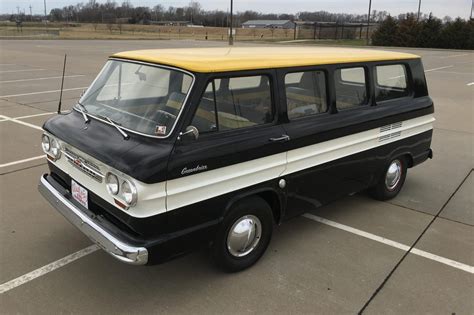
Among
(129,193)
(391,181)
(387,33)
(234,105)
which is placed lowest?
(391,181)

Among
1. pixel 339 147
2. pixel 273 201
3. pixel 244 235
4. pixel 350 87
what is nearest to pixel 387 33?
pixel 350 87

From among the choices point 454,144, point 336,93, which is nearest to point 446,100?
point 454,144

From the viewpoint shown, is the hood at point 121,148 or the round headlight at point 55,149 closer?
the hood at point 121,148

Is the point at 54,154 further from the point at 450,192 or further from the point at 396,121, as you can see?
the point at 450,192

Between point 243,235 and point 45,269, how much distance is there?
64.8 inches

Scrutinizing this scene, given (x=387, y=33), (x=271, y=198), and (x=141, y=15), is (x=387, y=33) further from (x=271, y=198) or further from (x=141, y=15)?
(x=141, y=15)

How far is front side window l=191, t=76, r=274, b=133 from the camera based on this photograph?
307 cm

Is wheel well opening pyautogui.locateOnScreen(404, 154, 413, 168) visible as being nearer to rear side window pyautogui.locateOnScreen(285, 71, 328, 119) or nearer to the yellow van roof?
the yellow van roof

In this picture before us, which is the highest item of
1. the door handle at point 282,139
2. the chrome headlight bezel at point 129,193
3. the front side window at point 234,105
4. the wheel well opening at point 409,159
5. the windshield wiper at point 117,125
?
the front side window at point 234,105

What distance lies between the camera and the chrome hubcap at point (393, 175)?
496 cm

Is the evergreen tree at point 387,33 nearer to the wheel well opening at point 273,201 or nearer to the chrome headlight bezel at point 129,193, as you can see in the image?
the wheel well opening at point 273,201

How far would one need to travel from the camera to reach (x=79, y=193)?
3383 mm

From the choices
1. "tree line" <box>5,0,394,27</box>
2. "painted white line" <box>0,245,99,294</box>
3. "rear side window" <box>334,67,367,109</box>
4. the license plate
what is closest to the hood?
the license plate

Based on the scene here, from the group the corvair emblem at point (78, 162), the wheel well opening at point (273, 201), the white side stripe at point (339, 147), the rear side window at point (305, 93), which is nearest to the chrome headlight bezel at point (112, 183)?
the corvair emblem at point (78, 162)
